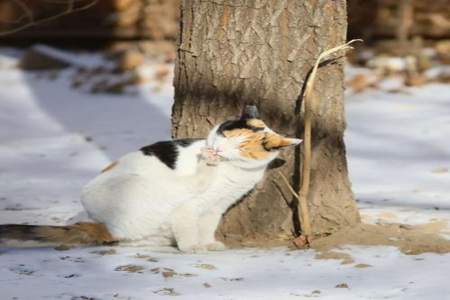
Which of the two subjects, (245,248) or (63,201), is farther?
(63,201)

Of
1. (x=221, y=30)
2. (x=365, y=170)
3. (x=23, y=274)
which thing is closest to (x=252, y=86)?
(x=221, y=30)

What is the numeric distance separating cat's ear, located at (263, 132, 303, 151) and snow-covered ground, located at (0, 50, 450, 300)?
1.56 feet

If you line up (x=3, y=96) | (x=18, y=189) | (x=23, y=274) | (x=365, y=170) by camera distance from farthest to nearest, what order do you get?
(x=3, y=96), (x=365, y=170), (x=18, y=189), (x=23, y=274)

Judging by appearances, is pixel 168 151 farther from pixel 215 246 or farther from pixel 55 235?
pixel 55 235

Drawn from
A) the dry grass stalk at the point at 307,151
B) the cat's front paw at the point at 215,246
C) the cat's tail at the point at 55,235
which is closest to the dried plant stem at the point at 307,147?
the dry grass stalk at the point at 307,151

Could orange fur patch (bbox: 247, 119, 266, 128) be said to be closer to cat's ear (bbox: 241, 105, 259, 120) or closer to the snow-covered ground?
cat's ear (bbox: 241, 105, 259, 120)

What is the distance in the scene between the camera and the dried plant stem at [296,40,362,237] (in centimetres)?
412

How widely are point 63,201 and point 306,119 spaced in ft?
5.79

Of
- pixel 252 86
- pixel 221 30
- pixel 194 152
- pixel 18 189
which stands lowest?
pixel 18 189

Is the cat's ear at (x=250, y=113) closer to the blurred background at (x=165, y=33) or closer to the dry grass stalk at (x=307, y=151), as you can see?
the dry grass stalk at (x=307, y=151)

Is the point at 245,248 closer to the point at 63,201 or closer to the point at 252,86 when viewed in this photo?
the point at 252,86

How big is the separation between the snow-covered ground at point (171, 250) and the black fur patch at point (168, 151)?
41 cm

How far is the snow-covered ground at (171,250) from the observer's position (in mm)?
3482

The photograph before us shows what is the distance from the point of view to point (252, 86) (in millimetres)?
4262
